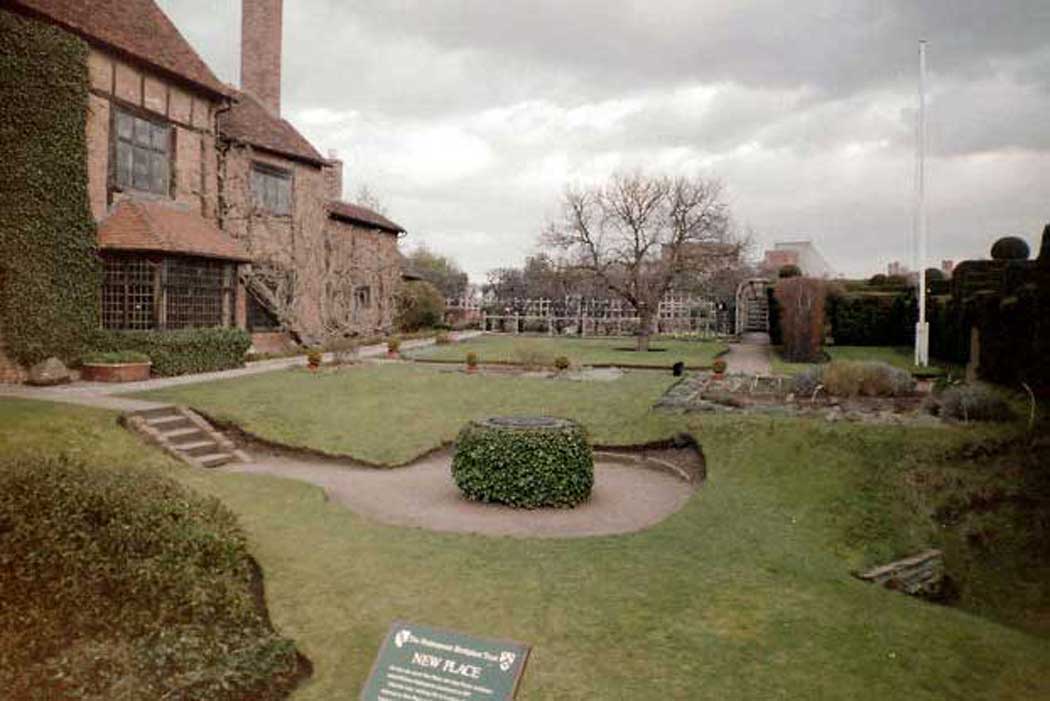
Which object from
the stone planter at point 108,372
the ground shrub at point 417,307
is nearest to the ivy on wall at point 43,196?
the stone planter at point 108,372

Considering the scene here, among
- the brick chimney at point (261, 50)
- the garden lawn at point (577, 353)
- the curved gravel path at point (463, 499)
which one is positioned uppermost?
the brick chimney at point (261, 50)

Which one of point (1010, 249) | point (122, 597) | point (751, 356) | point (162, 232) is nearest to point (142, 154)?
Answer: point (162, 232)

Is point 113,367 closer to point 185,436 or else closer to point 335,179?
point 185,436

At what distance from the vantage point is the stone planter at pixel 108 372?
17281 millimetres

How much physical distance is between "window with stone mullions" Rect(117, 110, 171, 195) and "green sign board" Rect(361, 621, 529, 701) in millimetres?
19126

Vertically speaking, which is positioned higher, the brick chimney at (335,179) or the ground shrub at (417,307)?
the brick chimney at (335,179)

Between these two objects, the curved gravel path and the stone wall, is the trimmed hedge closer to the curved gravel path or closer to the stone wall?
the stone wall

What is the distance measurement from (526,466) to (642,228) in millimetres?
25498

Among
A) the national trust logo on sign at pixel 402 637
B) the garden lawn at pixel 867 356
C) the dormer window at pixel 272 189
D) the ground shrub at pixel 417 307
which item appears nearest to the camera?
the national trust logo on sign at pixel 402 637

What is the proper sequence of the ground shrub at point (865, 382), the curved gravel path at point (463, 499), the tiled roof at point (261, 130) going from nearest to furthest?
the curved gravel path at point (463, 499)
the ground shrub at point (865, 382)
the tiled roof at point (261, 130)

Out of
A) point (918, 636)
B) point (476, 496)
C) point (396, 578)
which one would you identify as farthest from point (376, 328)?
point (918, 636)

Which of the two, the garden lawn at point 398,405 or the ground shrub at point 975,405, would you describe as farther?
the garden lawn at point 398,405

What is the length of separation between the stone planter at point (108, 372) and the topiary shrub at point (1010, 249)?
77.0ft

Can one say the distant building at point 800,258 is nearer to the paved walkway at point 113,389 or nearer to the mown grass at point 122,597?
the paved walkway at point 113,389
